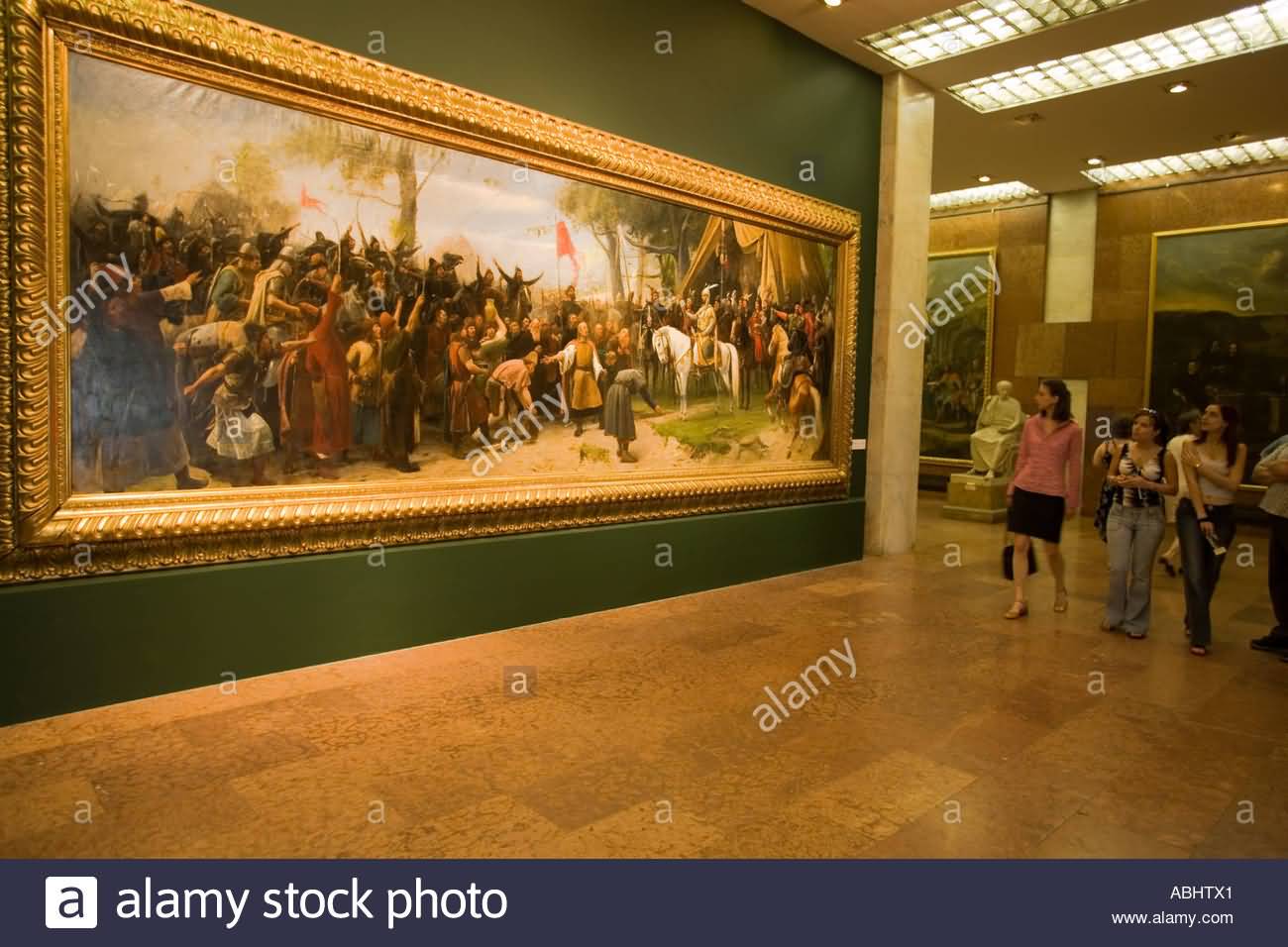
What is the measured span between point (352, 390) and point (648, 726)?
11.0ft

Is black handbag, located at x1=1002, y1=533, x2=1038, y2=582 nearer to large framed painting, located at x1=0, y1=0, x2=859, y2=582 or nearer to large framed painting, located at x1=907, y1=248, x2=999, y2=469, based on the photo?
large framed painting, located at x1=0, y1=0, x2=859, y2=582

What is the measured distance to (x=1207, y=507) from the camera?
302 inches

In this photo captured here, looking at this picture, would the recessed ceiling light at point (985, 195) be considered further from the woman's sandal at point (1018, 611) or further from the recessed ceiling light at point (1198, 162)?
the woman's sandal at point (1018, 611)

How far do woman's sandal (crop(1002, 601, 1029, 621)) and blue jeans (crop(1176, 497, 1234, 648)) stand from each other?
147 centimetres

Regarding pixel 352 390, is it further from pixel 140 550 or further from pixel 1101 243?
pixel 1101 243

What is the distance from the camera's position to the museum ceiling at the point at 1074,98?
32.7 feet

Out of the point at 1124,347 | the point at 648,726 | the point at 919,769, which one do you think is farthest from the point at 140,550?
the point at 1124,347

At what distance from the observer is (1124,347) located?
17938mm

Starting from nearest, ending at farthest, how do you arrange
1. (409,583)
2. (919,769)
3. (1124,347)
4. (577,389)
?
1. (919,769)
2. (409,583)
3. (577,389)
4. (1124,347)

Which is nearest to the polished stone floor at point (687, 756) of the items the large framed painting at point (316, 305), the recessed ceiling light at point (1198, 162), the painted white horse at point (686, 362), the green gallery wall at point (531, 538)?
the green gallery wall at point (531, 538)

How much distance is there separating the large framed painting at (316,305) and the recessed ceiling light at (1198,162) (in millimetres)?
11638

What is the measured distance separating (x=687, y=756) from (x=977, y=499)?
42.7ft

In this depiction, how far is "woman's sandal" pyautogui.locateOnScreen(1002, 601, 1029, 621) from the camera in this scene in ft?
28.6

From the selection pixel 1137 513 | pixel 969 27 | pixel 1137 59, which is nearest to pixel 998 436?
pixel 1137 59
